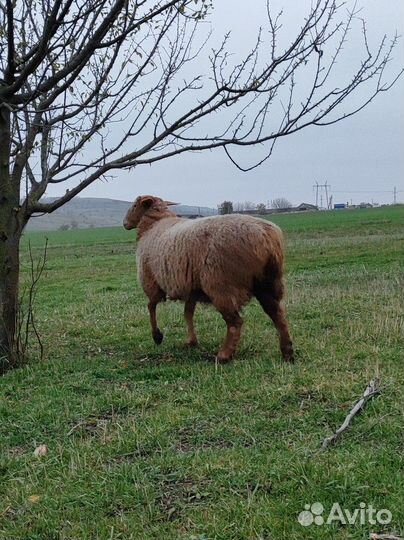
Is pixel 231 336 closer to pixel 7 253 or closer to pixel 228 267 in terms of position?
pixel 228 267

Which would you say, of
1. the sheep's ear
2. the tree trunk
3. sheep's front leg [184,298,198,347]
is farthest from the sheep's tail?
the tree trunk

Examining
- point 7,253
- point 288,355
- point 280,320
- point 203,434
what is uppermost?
point 7,253

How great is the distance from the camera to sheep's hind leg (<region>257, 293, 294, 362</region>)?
6.28 meters

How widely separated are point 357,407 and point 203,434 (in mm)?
1097

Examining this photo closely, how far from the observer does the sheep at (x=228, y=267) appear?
6199 millimetres

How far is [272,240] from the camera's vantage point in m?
6.19

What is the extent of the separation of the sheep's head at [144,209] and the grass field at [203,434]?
61.1 inches

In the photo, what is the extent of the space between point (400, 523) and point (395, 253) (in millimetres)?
14714

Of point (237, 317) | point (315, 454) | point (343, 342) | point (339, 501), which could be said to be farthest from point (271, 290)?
point (339, 501)

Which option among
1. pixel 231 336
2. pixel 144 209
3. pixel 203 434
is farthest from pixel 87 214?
pixel 203 434

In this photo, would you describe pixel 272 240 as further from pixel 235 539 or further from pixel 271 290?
pixel 235 539

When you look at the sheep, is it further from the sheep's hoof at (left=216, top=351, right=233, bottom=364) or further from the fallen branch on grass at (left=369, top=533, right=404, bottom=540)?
the fallen branch on grass at (left=369, top=533, right=404, bottom=540)

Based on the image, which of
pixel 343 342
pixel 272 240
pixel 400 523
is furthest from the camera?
pixel 343 342

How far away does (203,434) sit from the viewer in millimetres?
4344
